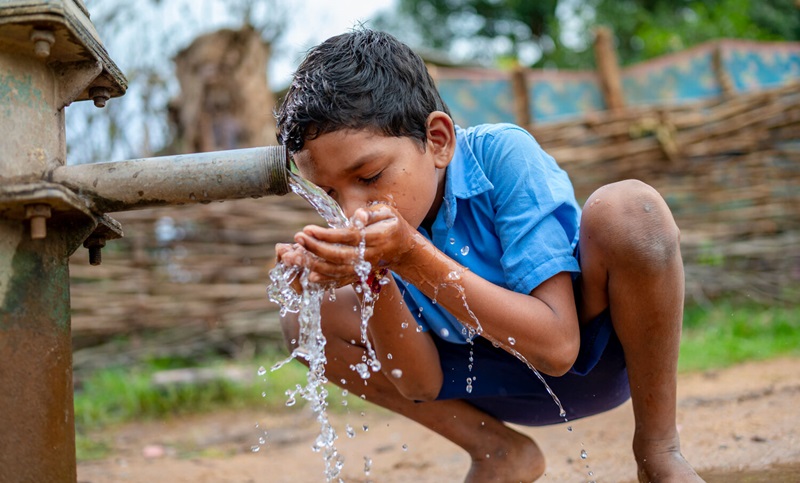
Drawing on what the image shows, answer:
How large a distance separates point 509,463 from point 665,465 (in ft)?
1.56

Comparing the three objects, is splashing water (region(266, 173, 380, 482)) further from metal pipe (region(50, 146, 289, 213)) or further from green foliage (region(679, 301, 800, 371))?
green foliage (region(679, 301, 800, 371))

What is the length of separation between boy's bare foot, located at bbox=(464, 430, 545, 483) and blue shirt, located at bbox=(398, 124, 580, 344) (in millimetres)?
416

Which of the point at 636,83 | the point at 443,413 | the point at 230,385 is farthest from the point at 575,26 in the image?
the point at 443,413

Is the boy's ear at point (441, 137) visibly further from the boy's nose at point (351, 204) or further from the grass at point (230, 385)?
the grass at point (230, 385)

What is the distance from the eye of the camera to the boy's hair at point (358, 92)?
6.02ft

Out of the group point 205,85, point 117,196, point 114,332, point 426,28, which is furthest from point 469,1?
point 117,196

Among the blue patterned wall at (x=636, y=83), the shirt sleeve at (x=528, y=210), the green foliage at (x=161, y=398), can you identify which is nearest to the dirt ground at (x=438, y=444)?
the green foliage at (x=161, y=398)

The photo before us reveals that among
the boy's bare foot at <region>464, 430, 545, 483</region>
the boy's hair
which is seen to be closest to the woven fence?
the boy's bare foot at <region>464, 430, 545, 483</region>

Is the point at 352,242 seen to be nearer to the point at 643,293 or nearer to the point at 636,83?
the point at 643,293

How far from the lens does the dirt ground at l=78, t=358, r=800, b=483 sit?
257 centimetres

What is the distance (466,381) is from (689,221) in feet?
13.8

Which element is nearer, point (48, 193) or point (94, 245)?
point (48, 193)

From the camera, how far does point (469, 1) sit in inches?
742

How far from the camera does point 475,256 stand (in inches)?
78.4
